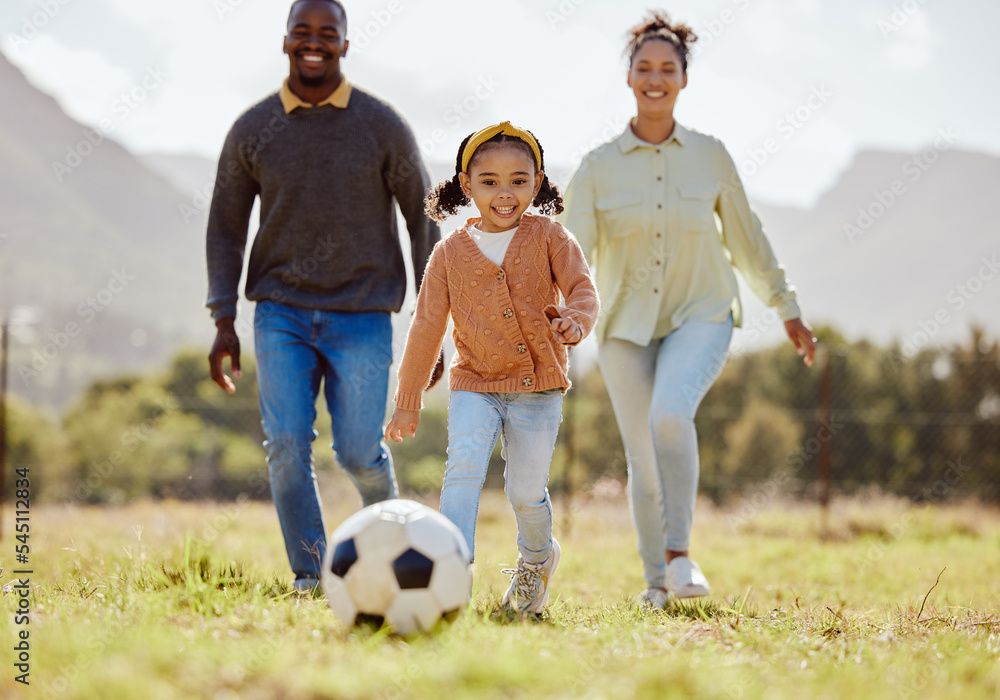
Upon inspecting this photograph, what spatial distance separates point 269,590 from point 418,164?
83.1 inches

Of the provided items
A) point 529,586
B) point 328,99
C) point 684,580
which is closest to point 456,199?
point 328,99

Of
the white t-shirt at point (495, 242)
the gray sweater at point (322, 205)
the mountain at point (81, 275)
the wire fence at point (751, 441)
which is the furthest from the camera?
the mountain at point (81, 275)

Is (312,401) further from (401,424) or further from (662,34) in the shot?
(662,34)

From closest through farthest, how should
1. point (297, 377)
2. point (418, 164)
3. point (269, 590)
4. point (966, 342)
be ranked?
point (269, 590) < point (297, 377) < point (418, 164) < point (966, 342)

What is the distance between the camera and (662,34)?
4.34 metres

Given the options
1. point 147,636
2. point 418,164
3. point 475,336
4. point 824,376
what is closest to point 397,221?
point 418,164

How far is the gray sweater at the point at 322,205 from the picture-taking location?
13.2 ft

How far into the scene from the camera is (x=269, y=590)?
3.14 meters

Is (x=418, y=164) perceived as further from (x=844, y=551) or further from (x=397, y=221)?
(x=844, y=551)

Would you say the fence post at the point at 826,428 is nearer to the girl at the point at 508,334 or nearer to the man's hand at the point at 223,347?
the girl at the point at 508,334

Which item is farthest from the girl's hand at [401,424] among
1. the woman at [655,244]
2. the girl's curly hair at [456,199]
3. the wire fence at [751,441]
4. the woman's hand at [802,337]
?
the wire fence at [751,441]

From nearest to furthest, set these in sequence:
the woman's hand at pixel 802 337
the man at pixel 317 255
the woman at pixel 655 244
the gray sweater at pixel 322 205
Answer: the man at pixel 317 255 < the gray sweater at pixel 322 205 < the woman at pixel 655 244 < the woman's hand at pixel 802 337

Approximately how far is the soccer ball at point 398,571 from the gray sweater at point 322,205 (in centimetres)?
167

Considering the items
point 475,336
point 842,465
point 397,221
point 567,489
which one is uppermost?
point 397,221
